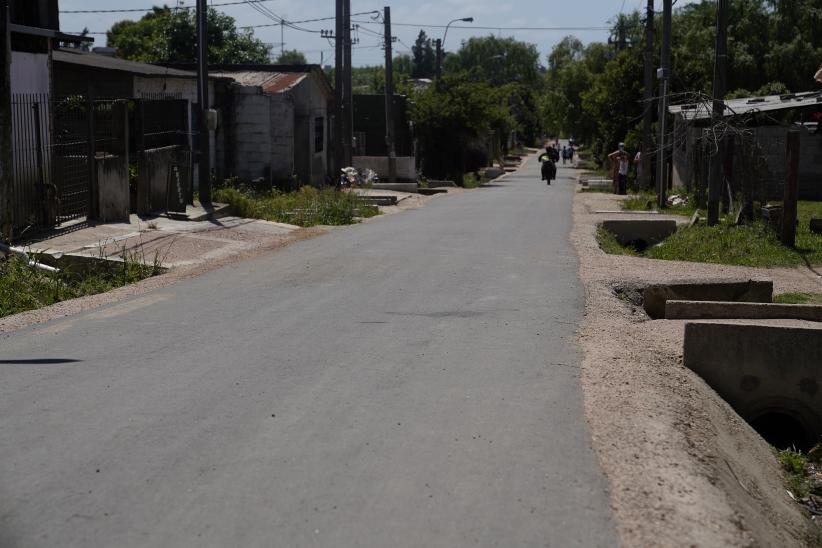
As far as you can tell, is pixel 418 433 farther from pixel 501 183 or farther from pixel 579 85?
pixel 579 85

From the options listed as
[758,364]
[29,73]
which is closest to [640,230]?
[29,73]

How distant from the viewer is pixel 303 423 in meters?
6.86

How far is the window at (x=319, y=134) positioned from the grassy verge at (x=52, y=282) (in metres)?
22.0

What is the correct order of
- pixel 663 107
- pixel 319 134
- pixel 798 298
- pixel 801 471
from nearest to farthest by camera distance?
1. pixel 801 471
2. pixel 798 298
3. pixel 663 107
4. pixel 319 134

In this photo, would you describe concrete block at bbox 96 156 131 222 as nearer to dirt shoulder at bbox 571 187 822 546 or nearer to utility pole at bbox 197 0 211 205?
utility pole at bbox 197 0 211 205

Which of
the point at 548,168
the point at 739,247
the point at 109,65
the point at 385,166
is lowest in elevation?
the point at 739,247

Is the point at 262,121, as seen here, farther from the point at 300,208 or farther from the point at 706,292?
the point at 706,292

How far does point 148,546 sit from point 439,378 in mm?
3723

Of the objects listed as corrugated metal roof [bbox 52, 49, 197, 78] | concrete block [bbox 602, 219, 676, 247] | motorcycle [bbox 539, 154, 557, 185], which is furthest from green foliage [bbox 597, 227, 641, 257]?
motorcycle [bbox 539, 154, 557, 185]

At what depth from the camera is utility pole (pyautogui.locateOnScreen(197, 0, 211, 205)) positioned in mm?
21547

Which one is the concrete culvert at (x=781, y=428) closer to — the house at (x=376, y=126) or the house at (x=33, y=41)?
the house at (x=33, y=41)

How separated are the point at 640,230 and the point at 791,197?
5.13 m

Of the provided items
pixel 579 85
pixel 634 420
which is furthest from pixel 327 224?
pixel 579 85

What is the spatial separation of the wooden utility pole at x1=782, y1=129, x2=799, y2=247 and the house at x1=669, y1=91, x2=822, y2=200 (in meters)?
2.10
